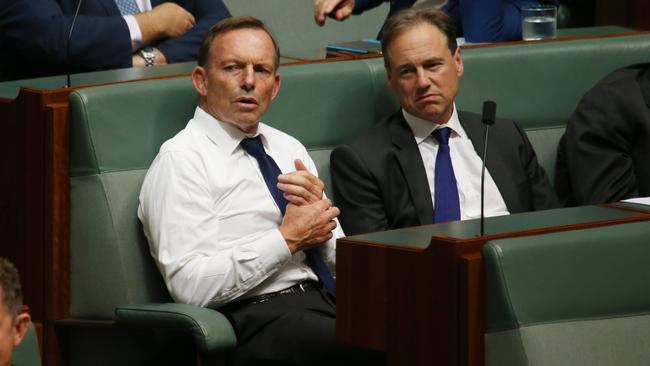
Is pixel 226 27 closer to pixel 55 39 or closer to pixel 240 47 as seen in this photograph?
pixel 240 47

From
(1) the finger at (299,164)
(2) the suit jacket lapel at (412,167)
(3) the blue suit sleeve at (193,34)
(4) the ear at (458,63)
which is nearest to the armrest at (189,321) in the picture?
(1) the finger at (299,164)

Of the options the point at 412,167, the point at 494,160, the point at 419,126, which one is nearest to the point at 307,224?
the point at 412,167

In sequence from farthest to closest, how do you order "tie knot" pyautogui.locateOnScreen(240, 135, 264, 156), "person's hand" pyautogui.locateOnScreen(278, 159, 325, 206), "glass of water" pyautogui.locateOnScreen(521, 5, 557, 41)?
"glass of water" pyautogui.locateOnScreen(521, 5, 557, 41) < "tie knot" pyautogui.locateOnScreen(240, 135, 264, 156) < "person's hand" pyautogui.locateOnScreen(278, 159, 325, 206)

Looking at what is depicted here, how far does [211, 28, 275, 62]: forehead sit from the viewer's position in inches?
112

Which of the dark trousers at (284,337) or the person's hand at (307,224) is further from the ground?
the person's hand at (307,224)

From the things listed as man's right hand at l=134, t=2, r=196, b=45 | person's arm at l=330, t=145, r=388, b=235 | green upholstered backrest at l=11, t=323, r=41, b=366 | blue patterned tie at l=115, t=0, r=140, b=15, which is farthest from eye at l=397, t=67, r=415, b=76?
green upholstered backrest at l=11, t=323, r=41, b=366

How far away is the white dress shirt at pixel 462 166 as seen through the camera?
3086 millimetres

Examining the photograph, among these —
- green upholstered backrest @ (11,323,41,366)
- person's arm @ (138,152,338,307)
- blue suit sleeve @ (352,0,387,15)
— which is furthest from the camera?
blue suit sleeve @ (352,0,387,15)

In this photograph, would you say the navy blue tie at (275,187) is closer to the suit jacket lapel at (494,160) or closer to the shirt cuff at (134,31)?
the suit jacket lapel at (494,160)

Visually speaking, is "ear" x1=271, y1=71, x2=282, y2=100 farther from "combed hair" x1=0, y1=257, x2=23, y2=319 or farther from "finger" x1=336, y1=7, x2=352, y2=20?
"combed hair" x1=0, y1=257, x2=23, y2=319

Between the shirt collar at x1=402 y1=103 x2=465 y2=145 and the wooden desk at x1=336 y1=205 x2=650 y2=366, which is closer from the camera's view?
the wooden desk at x1=336 y1=205 x2=650 y2=366

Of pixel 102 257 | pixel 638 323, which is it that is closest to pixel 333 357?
pixel 102 257

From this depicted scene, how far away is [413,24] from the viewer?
10.3 ft

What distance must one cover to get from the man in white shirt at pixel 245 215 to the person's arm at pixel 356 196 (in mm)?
83
